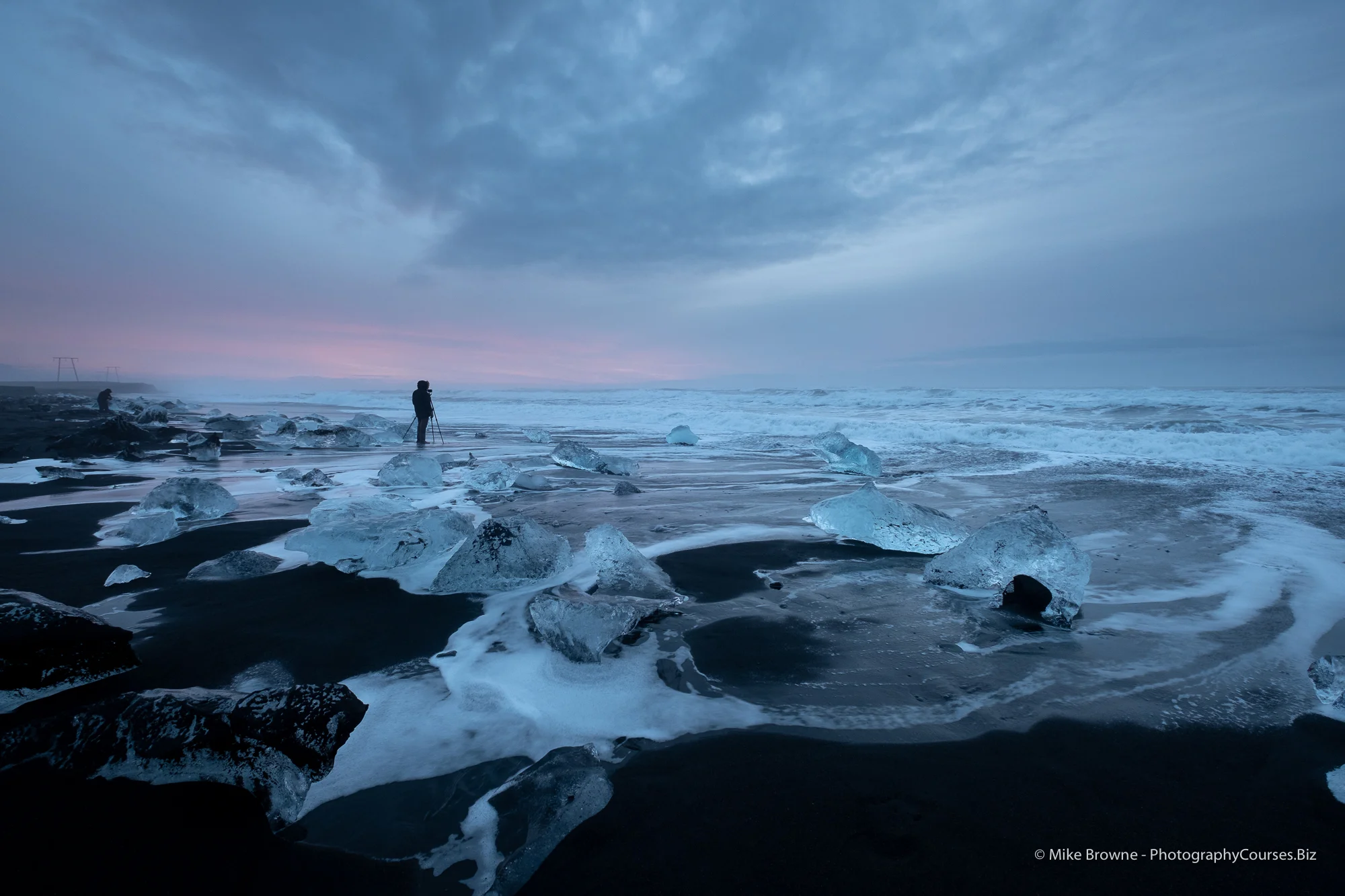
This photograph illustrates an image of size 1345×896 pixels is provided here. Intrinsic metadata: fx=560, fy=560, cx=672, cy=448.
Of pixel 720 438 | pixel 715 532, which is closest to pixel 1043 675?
pixel 715 532

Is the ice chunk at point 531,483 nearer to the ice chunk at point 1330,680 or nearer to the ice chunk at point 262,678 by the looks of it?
the ice chunk at point 262,678

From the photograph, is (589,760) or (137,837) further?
(589,760)

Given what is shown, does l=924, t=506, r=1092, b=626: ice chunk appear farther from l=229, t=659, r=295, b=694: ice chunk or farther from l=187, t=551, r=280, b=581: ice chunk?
l=187, t=551, r=280, b=581: ice chunk

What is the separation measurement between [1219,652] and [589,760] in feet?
9.14

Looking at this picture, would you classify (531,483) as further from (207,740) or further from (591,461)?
(207,740)

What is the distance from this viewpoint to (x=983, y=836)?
1421mm

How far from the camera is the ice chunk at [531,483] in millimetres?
6539

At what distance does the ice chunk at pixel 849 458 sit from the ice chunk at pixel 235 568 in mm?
6766

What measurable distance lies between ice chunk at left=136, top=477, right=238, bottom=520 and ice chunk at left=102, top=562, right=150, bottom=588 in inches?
61.3

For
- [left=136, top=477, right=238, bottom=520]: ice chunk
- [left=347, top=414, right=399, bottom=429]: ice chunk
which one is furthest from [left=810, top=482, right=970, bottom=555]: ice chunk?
[left=347, top=414, right=399, bottom=429]: ice chunk

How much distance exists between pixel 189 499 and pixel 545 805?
4.82 m

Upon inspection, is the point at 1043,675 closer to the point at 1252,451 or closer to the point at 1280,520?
the point at 1280,520

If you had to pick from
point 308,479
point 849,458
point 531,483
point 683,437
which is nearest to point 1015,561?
point 531,483

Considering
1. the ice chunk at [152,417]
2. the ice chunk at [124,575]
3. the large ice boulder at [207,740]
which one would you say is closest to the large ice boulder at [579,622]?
the large ice boulder at [207,740]
